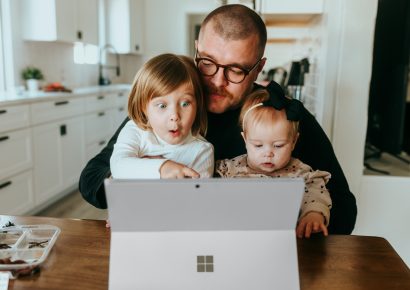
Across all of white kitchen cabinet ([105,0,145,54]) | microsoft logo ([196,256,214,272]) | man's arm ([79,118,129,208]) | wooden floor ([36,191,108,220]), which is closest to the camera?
microsoft logo ([196,256,214,272])

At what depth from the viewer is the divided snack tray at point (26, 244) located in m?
0.80

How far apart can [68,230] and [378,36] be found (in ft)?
5.93

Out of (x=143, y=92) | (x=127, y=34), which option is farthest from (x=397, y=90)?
(x=127, y=34)

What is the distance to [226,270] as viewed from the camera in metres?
0.67

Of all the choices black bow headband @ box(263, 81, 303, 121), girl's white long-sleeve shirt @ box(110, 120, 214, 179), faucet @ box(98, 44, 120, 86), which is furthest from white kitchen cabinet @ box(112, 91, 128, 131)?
black bow headband @ box(263, 81, 303, 121)

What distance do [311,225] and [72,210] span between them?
2.77 metres

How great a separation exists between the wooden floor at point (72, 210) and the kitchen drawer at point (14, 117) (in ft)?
2.53

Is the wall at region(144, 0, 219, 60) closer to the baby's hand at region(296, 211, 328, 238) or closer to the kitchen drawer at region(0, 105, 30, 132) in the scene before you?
the kitchen drawer at region(0, 105, 30, 132)

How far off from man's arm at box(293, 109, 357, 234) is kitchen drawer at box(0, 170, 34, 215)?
2.13 m

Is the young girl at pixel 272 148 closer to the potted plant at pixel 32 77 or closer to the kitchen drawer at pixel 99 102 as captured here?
the potted plant at pixel 32 77

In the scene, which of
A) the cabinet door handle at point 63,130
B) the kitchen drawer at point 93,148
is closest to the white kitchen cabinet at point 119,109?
the kitchen drawer at point 93,148

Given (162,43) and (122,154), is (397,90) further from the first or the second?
(162,43)

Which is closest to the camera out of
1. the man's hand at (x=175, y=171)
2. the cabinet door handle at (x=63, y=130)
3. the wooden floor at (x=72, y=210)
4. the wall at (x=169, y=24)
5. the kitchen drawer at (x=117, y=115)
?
the man's hand at (x=175, y=171)

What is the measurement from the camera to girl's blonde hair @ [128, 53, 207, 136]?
44.3 inches
